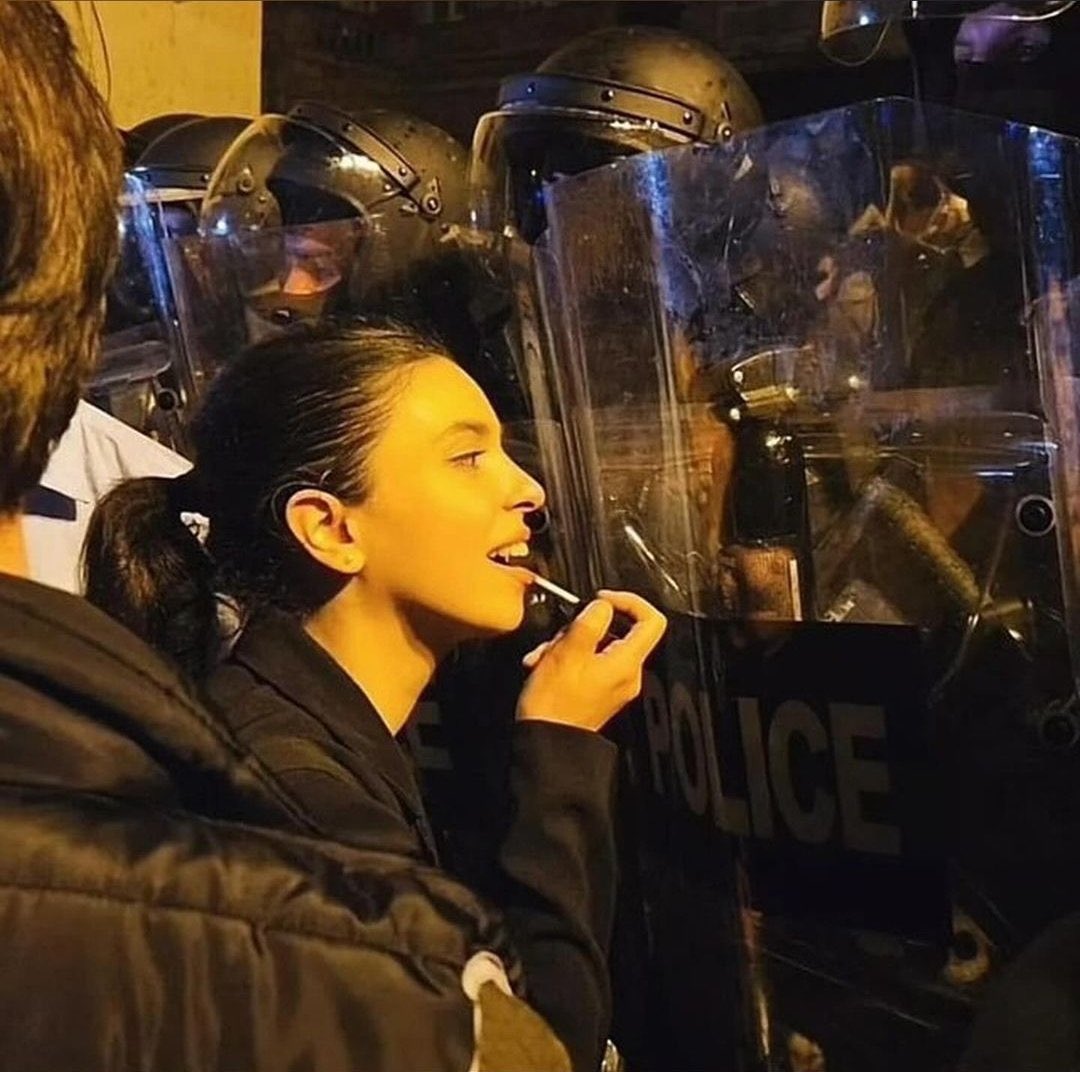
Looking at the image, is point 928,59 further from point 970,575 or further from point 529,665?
point 529,665

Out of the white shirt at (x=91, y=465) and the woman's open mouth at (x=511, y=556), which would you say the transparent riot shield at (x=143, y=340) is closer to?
the white shirt at (x=91, y=465)

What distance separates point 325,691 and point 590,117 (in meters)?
0.66

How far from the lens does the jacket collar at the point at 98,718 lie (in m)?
0.57

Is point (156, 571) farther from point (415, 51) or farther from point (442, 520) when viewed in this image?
point (415, 51)

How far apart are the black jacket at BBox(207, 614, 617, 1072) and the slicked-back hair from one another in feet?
0.62

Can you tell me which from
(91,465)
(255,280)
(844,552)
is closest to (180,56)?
(255,280)

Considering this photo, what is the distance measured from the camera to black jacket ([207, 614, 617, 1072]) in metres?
0.81

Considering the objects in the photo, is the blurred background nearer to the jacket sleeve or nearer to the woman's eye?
the woman's eye

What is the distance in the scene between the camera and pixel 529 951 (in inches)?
31.7

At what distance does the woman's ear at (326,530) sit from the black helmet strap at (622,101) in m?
0.56

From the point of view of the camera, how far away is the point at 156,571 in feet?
3.66

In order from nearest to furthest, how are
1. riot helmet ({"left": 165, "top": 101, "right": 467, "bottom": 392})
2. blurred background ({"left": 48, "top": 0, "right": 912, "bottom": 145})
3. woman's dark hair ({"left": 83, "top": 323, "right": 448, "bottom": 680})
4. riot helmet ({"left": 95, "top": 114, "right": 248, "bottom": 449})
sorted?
1. woman's dark hair ({"left": 83, "top": 323, "right": 448, "bottom": 680})
2. riot helmet ({"left": 165, "top": 101, "right": 467, "bottom": 392})
3. riot helmet ({"left": 95, "top": 114, "right": 248, "bottom": 449})
4. blurred background ({"left": 48, "top": 0, "right": 912, "bottom": 145})

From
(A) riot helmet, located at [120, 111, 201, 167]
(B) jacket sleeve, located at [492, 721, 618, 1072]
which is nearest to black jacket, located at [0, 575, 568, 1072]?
(B) jacket sleeve, located at [492, 721, 618, 1072]

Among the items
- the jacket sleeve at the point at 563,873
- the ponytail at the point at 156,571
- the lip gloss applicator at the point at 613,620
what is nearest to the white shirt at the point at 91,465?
the ponytail at the point at 156,571
